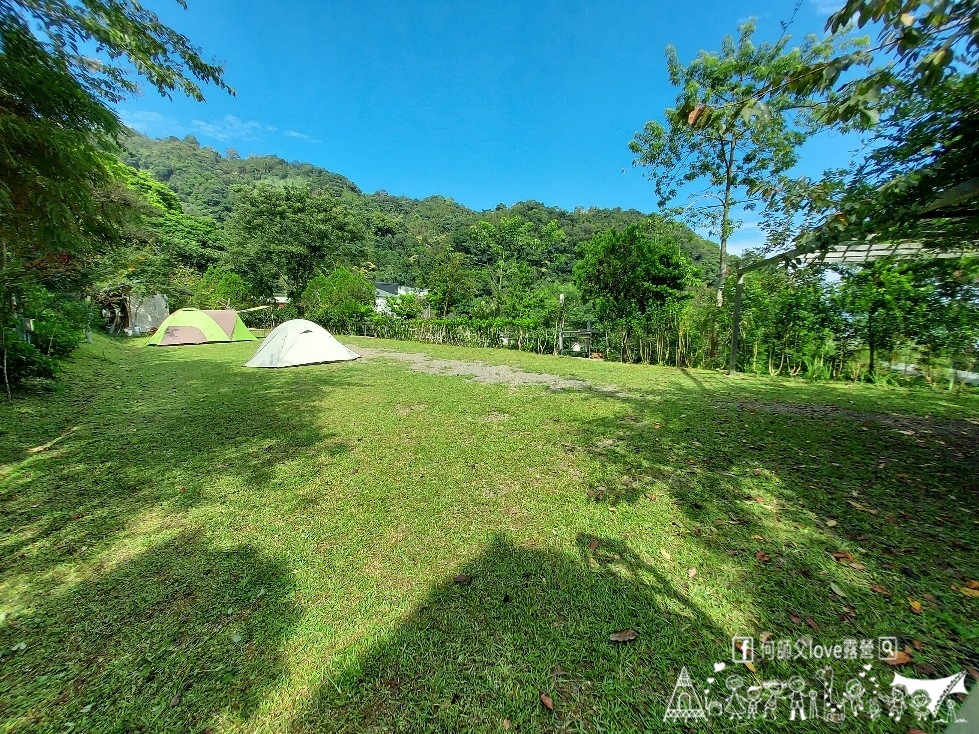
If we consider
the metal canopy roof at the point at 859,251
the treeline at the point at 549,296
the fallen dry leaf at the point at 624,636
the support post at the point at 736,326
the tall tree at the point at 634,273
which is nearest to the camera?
the fallen dry leaf at the point at 624,636

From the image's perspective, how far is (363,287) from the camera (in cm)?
2128

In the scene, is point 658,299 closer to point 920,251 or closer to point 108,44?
point 920,251

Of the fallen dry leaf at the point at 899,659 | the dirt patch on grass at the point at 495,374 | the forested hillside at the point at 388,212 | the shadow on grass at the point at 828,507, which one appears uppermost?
the forested hillside at the point at 388,212

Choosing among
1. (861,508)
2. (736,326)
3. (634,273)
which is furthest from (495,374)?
(861,508)

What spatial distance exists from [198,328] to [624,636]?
19.0 m

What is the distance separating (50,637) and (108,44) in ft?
15.6

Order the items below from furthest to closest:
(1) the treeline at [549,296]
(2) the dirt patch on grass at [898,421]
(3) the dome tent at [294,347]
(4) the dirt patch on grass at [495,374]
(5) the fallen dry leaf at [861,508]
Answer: (3) the dome tent at [294,347] < (4) the dirt patch on grass at [495,374] < (1) the treeline at [549,296] < (2) the dirt patch on grass at [898,421] < (5) the fallen dry leaf at [861,508]

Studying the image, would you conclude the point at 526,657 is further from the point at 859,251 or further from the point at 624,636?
the point at 859,251

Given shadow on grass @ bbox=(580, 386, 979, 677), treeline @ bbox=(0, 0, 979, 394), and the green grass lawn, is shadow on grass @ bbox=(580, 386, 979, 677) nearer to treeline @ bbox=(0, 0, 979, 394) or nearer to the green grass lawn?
the green grass lawn

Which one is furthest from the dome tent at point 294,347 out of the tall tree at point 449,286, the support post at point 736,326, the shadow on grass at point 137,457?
the support post at point 736,326

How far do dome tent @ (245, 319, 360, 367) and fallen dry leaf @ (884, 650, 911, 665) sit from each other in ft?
35.3

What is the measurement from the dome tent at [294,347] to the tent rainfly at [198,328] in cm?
774

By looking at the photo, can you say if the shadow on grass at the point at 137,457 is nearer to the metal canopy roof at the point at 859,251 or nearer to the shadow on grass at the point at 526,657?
the shadow on grass at the point at 526,657

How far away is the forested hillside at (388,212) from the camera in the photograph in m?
45.0
